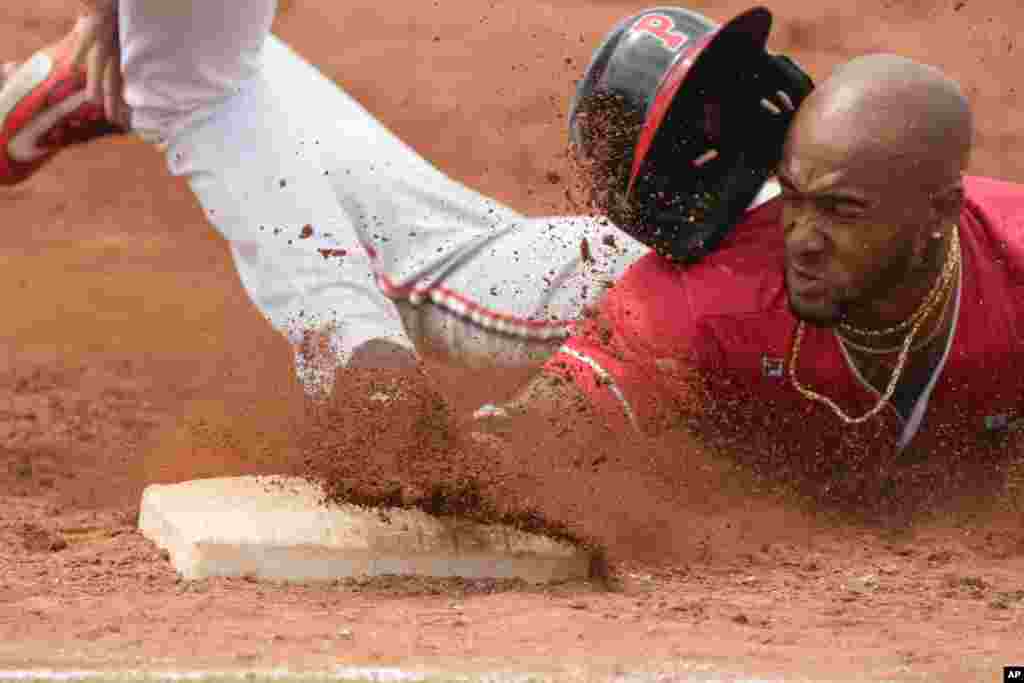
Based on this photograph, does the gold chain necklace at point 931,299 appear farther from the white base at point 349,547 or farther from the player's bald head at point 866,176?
the white base at point 349,547

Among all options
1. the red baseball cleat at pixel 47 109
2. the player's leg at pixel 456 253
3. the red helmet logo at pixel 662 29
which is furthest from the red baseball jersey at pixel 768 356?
the red baseball cleat at pixel 47 109

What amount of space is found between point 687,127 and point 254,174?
44.2 inches

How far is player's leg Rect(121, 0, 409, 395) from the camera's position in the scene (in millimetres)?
5148

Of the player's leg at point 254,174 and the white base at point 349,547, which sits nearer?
A: the white base at point 349,547

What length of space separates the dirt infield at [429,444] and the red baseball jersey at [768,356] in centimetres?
16

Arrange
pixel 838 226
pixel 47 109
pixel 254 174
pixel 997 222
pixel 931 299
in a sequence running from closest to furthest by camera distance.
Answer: pixel 838 226
pixel 931 299
pixel 997 222
pixel 254 174
pixel 47 109

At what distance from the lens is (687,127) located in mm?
5195

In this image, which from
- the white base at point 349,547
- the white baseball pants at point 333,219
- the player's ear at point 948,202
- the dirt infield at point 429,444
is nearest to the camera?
the dirt infield at point 429,444

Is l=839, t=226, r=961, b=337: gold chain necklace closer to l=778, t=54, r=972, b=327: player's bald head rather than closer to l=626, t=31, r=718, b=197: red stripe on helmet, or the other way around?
l=778, t=54, r=972, b=327: player's bald head

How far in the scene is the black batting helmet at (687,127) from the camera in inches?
202

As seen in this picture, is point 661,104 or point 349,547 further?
point 661,104

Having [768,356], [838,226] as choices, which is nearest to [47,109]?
[768,356]

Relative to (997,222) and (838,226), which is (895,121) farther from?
(997,222)

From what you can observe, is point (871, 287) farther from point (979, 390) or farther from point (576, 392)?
point (576, 392)
